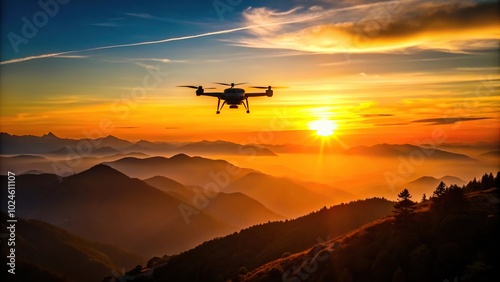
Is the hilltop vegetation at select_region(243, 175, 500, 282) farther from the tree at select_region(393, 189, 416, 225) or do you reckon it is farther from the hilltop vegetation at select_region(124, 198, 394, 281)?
the hilltop vegetation at select_region(124, 198, 394, 281)

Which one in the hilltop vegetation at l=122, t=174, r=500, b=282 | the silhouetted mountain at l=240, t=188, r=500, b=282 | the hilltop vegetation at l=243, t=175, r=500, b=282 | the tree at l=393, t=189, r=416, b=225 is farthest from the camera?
the tree at l=393, t=189, r=416, b=225

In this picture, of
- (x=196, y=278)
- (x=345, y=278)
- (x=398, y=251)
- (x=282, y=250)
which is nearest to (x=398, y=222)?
(x=398, y=251)

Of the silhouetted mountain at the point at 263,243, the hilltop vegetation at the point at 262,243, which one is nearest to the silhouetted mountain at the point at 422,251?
the hilltop vegetation at the point at 262,243

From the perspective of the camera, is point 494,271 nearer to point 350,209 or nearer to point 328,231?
point 328,231

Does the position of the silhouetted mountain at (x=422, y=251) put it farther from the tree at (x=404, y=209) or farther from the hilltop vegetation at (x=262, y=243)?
the hilltop vegetation at (x=262, y=243)

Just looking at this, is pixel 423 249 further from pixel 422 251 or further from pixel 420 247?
pixel 420 247

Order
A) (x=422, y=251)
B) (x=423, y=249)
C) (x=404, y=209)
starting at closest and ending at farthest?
(x=422, y=251)
(x=423, y=249)
(x=404, y=209)

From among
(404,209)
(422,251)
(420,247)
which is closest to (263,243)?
(404,209)

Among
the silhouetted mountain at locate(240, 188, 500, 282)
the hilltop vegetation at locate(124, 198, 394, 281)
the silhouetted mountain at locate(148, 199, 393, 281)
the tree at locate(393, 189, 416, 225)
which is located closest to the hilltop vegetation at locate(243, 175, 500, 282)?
the silhouetted mountain at locate(240, 188, 500, 282)
